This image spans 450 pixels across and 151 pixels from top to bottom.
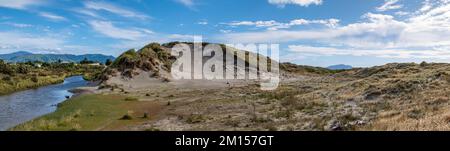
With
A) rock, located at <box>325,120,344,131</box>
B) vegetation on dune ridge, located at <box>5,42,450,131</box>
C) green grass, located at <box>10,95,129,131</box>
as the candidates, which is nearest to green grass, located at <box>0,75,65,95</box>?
vegetation on dune ridge, located at <box>5,42,450,131</box>

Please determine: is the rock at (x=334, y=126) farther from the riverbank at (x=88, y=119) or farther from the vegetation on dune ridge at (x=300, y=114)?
the riverbank at (x=88, y=119)

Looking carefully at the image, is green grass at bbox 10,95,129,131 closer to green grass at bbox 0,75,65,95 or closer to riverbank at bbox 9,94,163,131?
riverbank at bbox 9,94,163,131

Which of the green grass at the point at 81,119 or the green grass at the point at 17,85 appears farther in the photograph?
the green grass at the point at 17,85

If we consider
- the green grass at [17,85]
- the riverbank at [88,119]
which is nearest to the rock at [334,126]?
A: the riverbank at [88,119]

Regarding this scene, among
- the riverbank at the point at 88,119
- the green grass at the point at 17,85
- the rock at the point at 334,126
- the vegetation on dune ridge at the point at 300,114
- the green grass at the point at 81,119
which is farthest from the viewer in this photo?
the green grass at the point at 17,85

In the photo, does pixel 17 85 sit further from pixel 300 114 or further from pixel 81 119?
pixel 300 114

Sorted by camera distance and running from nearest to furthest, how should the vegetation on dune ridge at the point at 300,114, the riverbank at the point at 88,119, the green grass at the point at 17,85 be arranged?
the vegetation on dune ridge at the point at 300,114
the riverbank at the point at 88,119
the green grass at the point at 17,85

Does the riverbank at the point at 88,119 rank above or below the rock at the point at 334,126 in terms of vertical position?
below

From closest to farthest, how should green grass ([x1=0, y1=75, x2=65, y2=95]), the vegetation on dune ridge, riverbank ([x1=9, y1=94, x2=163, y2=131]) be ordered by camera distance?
the vegetation on dune ridge
riverbank ([x1=9, y1=94, x2=163, y2=131])
green grass ([x1=0, y1=75, x2=65, y2=95])

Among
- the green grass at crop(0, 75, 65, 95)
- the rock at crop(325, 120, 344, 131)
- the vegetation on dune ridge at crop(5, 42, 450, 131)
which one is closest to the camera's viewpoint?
the rock at crop(325, 120, 344, 131)

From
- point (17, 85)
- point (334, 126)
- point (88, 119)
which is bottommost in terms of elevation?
point (88, 119)

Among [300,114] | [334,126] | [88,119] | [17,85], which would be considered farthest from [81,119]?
[17,85]
